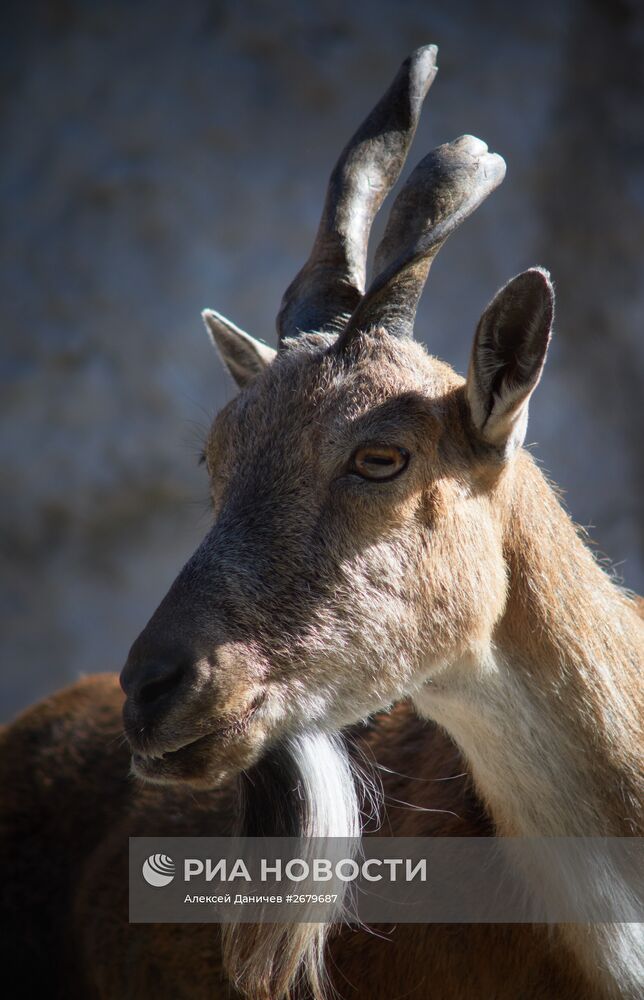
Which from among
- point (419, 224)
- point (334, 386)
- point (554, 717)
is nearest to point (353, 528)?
point (334, 386)

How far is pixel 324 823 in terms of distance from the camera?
9.81 ft

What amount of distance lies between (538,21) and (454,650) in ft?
20.4

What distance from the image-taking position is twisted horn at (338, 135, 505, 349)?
301cm

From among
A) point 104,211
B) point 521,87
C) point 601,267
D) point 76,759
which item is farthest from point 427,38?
point 76,759

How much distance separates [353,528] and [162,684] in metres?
0.69

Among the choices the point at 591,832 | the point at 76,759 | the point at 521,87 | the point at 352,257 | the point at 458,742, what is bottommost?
the point at 591,832

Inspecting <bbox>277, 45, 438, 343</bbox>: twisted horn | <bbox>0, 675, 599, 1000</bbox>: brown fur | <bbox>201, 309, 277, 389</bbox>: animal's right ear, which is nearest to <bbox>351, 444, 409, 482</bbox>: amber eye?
<bbox>277, 45, 438, 343</bbox>: twisted horn

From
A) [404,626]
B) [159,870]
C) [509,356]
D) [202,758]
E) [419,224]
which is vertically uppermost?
[419,224]

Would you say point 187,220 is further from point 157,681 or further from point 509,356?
point 157,681

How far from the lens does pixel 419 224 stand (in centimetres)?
303

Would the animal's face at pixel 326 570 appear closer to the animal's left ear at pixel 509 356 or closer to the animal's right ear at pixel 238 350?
the animal's left ear at pixel 509 356

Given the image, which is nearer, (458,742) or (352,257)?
(458,742)

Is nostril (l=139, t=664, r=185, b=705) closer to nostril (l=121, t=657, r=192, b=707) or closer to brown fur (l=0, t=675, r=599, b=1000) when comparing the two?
nostril (l=121, t=657, r=192, b=707)

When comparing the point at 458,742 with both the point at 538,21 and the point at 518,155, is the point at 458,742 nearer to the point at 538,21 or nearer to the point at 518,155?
the point at 518,155
